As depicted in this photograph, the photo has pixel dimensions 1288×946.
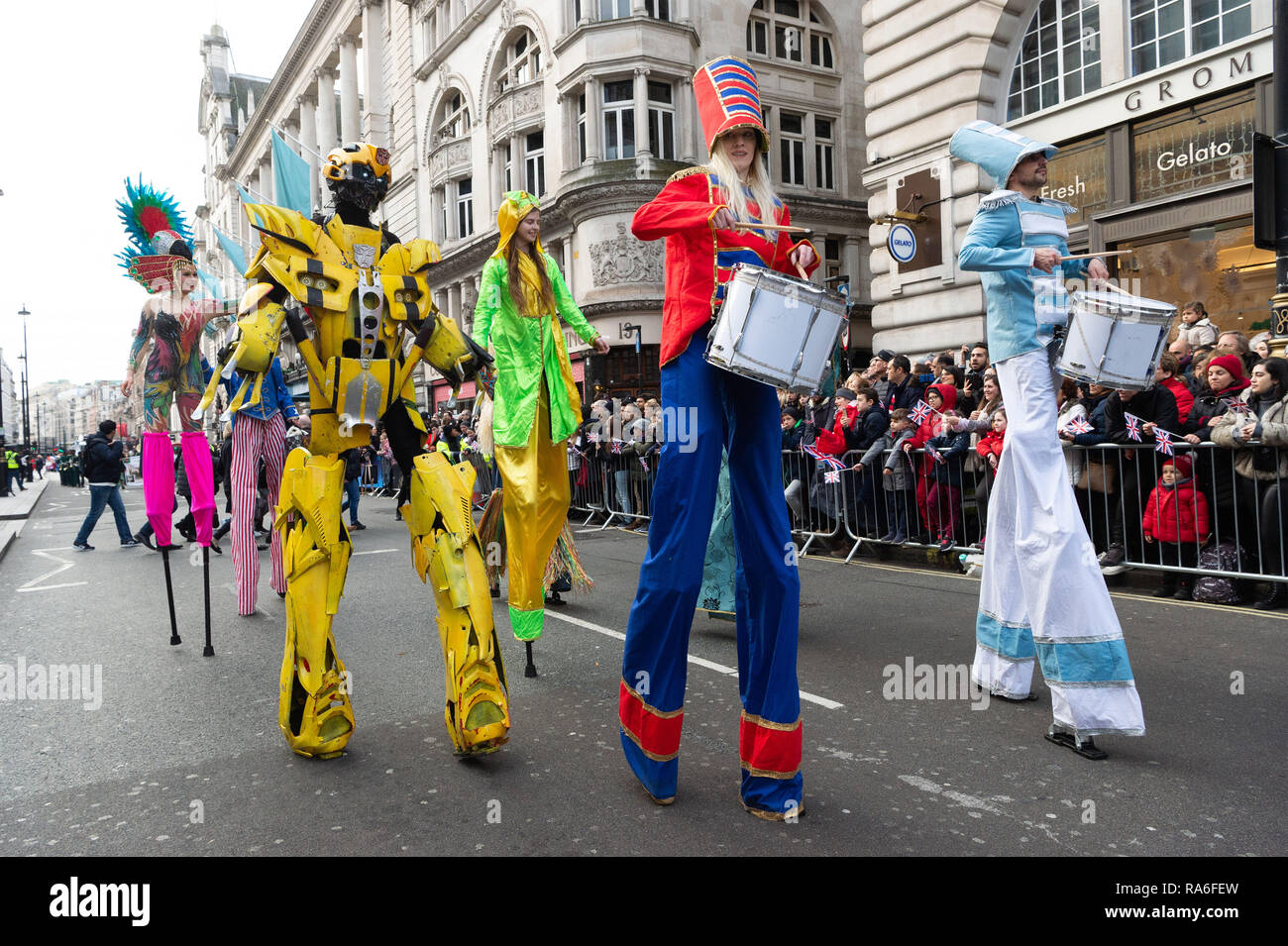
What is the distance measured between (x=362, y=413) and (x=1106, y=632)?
3.18m

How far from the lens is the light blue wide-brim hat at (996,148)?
4.11m

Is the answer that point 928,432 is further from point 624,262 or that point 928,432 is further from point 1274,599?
point 624,262

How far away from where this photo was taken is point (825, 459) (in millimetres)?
10070

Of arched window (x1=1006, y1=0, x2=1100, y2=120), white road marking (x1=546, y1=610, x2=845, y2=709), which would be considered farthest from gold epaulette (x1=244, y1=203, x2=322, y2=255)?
arched window (x1=1006, y1=0, x2=1100, y2=120)

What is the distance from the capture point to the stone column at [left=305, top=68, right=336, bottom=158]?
47281mm

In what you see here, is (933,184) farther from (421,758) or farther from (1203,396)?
(421,758)

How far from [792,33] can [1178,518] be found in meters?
25.6

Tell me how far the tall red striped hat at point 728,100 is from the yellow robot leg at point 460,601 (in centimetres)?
175

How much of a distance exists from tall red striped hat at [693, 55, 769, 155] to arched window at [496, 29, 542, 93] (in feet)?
91.1

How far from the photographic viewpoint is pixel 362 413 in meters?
3.95

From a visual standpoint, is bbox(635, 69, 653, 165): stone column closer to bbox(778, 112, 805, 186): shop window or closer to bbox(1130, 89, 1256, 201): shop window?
bbox(778, 112, 805, 186): shop window

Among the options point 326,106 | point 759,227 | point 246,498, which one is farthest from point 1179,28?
point 326,106
